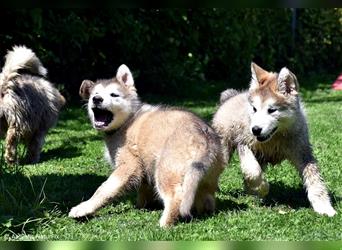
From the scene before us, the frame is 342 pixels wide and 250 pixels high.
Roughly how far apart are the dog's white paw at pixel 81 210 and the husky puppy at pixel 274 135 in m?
1.36

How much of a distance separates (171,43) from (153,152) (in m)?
10.5

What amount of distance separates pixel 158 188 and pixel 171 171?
0.21m

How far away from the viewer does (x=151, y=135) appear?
16.6 feet

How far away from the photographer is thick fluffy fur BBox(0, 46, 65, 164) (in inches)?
279

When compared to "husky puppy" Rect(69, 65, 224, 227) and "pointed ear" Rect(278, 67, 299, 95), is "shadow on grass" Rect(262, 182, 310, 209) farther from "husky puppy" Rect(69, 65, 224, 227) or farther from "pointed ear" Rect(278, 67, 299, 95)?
"pointed ear" Rect(278, 67, 299, 95)

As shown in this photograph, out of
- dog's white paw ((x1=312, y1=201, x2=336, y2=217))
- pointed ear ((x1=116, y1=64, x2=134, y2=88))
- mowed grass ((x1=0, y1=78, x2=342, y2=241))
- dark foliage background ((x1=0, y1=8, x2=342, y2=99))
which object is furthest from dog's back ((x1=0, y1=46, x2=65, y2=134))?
dog's white paw ((x1=312, y1=201, x2=336, y2=217))

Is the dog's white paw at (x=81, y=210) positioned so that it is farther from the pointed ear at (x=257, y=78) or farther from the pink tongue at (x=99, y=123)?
the pointed ear at (x=257, y=78)

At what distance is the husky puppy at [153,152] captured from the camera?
15.0 ft

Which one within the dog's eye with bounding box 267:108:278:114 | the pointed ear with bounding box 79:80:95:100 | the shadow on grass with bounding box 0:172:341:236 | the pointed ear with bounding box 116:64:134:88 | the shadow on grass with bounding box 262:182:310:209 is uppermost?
the pointed ear with bounding box 116:64:134:88

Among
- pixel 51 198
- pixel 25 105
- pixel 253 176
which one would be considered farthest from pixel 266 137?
pixel 25 105

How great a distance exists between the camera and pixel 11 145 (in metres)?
7.12

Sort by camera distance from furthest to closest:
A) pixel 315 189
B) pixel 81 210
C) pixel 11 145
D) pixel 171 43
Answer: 1. pixel 171 43
2. pixel 11 145
3. pixel 315 189
4. pixel 81 210

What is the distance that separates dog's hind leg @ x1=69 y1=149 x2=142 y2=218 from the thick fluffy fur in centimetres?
239

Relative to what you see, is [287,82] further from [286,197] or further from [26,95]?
[26,95]
